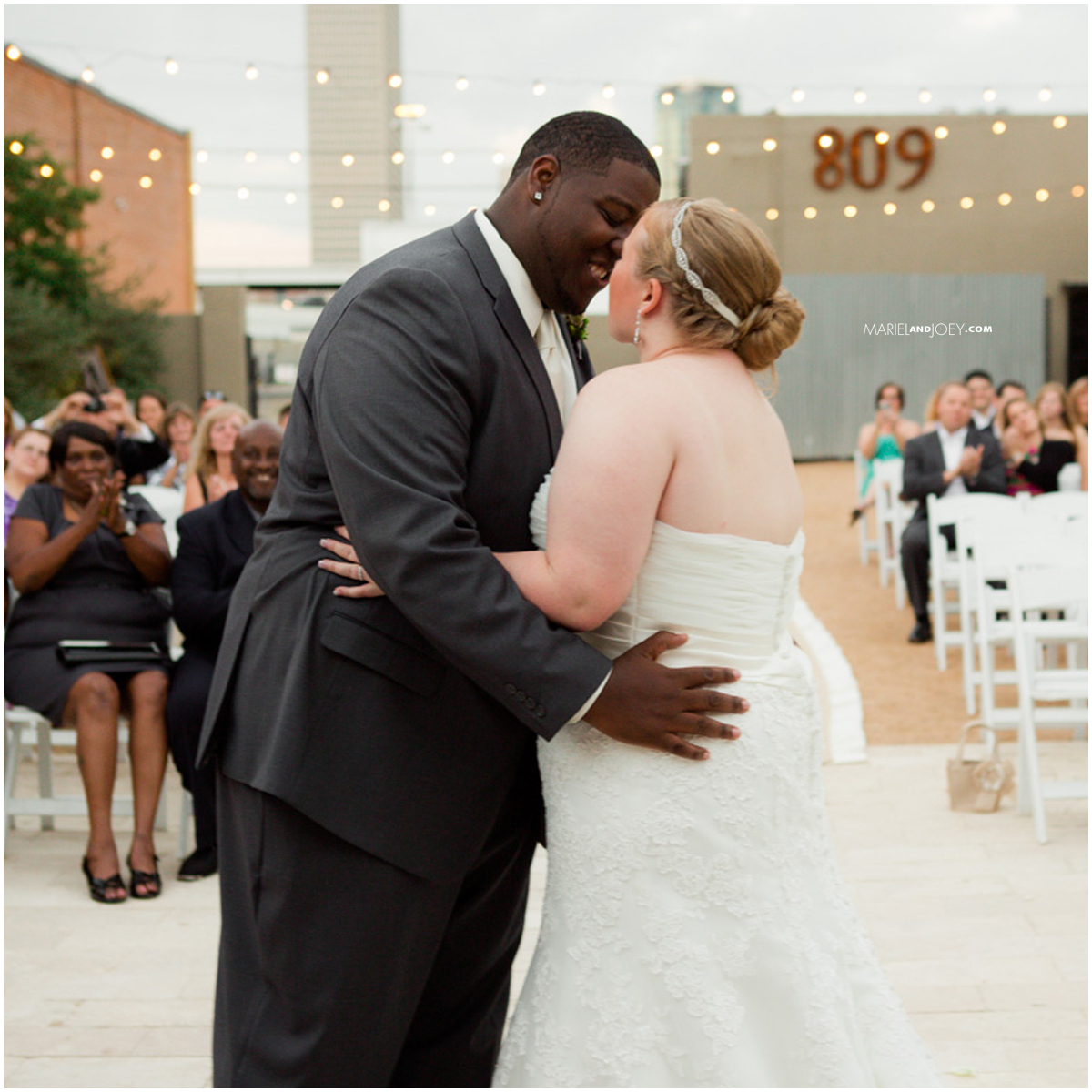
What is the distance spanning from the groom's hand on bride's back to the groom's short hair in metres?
0.77

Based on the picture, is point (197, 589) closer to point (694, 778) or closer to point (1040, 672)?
point (694, 778)

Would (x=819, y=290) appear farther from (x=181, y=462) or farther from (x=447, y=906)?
(x=447, y=906)

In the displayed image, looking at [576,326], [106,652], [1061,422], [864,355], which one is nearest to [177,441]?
[106,652]

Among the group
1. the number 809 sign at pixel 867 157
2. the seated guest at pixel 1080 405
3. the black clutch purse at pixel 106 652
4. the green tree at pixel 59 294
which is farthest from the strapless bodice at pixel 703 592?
the number 809 sign at pixel 867 157

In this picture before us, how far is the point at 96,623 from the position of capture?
15.0 feet

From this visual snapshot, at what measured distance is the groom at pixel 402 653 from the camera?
182 centimetres

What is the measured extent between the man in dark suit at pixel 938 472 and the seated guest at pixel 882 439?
2247mm

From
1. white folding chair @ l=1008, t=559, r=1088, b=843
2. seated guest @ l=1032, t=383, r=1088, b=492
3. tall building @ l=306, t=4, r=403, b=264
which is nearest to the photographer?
white folding chair @ l=1008, t=559, r=1088, b=843

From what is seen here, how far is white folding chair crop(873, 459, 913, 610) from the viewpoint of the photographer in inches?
405

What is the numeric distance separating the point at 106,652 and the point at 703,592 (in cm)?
315

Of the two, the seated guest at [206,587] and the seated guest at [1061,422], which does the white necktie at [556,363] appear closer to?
the seated guest at [206,587]

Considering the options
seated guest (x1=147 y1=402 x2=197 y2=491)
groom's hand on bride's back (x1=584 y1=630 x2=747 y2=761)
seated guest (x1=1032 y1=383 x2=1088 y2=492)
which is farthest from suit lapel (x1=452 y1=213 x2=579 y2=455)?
seated guest (x1=1032 y1=383 x2=1088 y2=492)

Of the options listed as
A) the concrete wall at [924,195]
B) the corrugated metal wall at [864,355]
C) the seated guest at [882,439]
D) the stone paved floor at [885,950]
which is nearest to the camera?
the stone paved floor at [885,950]

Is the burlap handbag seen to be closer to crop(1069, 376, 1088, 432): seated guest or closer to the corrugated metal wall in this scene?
crop(1069, 376, 1088, 432): seated guest
